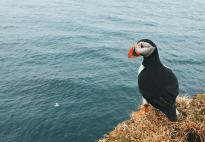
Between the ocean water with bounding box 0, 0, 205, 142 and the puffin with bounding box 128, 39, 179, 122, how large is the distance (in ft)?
56.0

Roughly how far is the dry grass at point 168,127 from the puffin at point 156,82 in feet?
1.47

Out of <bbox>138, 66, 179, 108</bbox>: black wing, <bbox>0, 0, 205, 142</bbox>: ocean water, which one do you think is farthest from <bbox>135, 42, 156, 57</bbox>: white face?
<bbox>0, 0, 205, 142</bbox>: ocean water

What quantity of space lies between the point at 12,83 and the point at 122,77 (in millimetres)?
20757

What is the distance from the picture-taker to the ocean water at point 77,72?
2284 cm

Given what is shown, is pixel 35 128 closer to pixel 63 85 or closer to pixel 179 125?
pixel 63 85

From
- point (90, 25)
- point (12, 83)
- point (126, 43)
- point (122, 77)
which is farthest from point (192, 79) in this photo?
point (90, 25)

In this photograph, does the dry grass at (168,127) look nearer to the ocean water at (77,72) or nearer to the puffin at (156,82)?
the puffin at (156,82)

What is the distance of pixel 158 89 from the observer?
5516mm

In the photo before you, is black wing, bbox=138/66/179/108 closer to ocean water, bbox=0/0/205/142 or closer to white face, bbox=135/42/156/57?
white face, bbox=135/42/156/57

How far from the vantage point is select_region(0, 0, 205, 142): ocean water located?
Result: 2284 centimetres

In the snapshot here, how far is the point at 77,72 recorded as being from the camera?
34000 mm

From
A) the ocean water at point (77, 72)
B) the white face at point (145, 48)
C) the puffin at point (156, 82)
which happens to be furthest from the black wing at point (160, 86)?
the ocean water at point (77, 72)

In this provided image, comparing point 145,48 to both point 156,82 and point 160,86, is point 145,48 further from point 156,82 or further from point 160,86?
point 160,86

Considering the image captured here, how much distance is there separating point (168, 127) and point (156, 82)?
5.37ft
